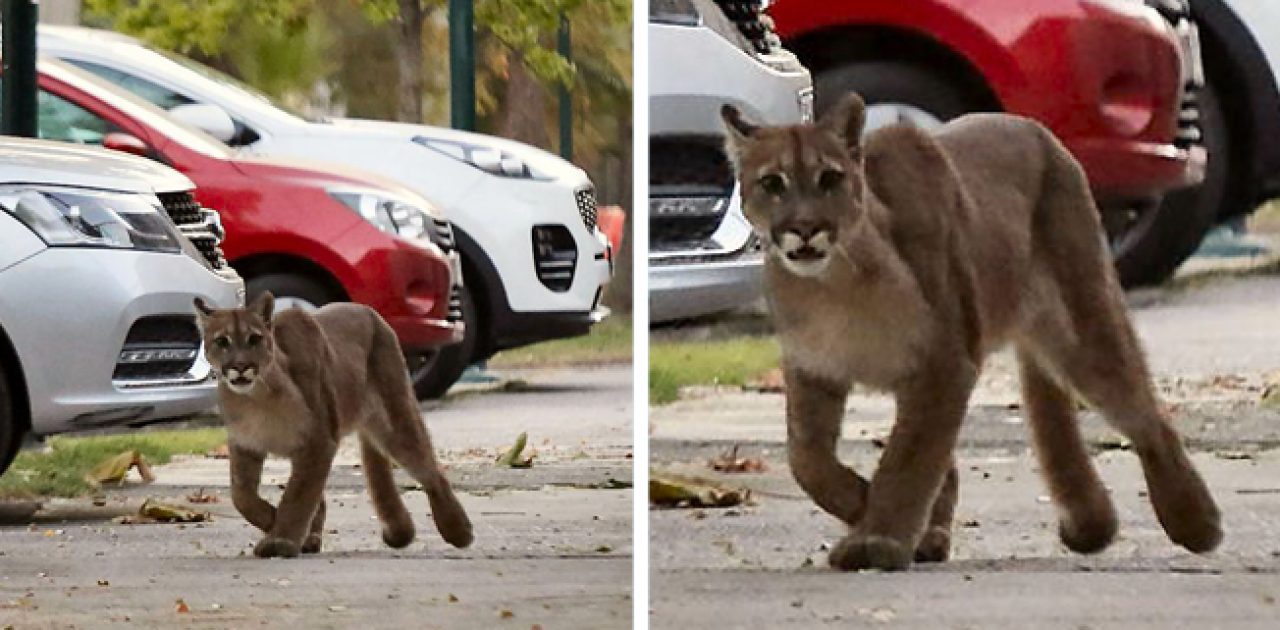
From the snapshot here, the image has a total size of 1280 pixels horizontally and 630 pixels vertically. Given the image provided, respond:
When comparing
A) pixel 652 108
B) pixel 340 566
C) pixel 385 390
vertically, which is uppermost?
pixel 652 108

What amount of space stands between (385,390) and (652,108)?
856 millimetres

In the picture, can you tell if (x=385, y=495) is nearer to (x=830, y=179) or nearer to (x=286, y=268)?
(x=286, y=268)

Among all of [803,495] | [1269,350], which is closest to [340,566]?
[803,495]

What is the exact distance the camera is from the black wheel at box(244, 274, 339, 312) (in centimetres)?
512

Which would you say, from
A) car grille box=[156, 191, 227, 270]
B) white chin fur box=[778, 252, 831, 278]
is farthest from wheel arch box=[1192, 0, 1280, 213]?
car grille box=[156, 191, 227, 270]

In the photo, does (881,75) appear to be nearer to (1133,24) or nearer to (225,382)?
(1133,24)

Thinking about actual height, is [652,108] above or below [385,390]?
above

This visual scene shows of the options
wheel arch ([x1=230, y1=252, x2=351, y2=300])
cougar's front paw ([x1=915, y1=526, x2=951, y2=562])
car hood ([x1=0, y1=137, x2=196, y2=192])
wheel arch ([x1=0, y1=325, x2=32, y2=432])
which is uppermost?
car hood ([x1=0, y1=137, x2=196, y2=192])

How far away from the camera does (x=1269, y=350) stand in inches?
192

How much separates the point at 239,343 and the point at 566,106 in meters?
0.89

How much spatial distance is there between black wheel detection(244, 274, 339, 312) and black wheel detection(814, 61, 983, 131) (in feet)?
3.81

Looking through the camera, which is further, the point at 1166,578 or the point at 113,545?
the point at 113,545

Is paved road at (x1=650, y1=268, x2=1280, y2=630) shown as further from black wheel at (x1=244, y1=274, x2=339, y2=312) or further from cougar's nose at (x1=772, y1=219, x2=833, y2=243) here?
black wheel at (x1=244, y1=274, x2=339, y2=312)

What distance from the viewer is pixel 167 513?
516 cm
